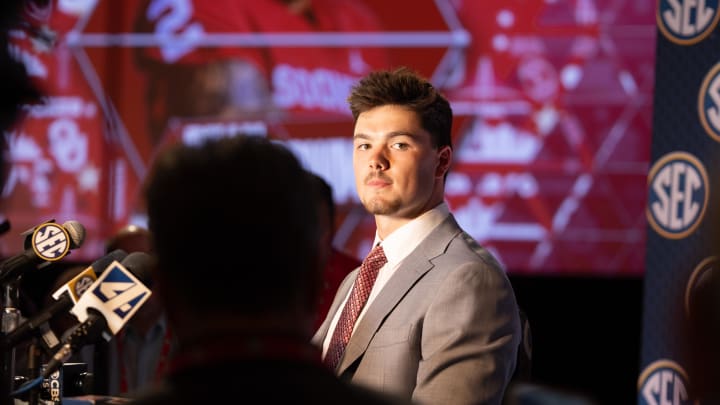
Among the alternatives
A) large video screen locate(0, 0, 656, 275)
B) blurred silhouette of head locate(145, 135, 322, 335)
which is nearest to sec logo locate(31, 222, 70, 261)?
blurred silhouette of head locate(145, 135, 322, 335)

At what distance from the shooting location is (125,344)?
13.2 ft

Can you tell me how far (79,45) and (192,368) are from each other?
478 cm

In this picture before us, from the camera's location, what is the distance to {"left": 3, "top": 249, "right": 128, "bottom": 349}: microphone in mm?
1805

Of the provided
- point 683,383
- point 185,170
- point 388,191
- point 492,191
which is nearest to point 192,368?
point 185,170

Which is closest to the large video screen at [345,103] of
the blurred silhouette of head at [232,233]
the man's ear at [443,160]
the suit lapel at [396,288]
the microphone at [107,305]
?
the man's ear at [443,160]

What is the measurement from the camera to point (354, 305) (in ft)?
7.61

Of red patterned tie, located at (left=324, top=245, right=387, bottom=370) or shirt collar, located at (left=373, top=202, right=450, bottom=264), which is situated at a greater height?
shirt collar, located at (left=373, top=202, right=450, bottom=264)

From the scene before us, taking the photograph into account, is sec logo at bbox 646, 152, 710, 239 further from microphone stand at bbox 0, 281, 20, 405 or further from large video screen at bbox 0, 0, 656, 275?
microphone stand at bbox 0, 281, 20, 405

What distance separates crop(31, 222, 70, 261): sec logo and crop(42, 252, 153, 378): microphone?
0.13 meters

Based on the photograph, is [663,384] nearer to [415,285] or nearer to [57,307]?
[415,285]

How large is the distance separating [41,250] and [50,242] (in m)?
0.02

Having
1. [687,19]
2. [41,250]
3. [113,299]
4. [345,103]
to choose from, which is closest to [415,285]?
[113,299]

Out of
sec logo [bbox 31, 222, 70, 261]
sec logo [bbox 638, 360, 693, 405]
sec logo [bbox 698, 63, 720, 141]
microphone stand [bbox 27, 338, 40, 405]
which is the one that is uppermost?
sec logo [bbox 698, 63, 720, 141]

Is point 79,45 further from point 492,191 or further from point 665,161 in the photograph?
point 665,161
